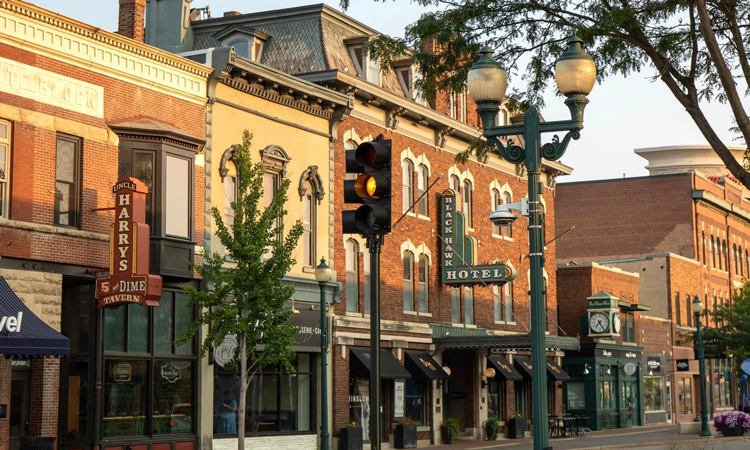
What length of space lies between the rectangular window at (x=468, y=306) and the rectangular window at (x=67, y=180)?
19.4 m

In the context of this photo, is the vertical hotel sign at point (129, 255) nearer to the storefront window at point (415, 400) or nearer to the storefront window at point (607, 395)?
the storefront window at point (415, 400)

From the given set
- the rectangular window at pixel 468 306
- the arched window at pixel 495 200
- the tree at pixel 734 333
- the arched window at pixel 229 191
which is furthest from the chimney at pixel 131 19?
the tree at pixel 734 333

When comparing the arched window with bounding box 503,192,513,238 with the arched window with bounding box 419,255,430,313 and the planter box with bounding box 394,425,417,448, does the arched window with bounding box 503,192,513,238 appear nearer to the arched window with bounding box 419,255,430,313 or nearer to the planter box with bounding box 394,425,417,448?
the arched window with bounding box 419,255,430,313

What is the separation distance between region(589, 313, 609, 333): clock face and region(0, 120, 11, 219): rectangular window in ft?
108

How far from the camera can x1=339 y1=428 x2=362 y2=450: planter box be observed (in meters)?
31.2

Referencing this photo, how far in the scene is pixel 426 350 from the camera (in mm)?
36906

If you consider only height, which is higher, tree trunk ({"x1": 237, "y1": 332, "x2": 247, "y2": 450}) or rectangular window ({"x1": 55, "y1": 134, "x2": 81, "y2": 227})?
rectangular window ({"x1": 55, "y1": 134, "x2": 81, "y2": 227})

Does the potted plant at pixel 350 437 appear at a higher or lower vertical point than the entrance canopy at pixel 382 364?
lower

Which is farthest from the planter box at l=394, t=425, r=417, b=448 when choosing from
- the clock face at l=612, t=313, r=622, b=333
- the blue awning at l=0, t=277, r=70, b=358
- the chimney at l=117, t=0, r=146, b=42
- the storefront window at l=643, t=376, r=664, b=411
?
the storefront window at l=643, t=376, r=664, b=411

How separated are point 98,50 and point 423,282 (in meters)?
16.3

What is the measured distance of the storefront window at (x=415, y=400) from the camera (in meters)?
36.2

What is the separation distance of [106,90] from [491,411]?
2200 cm

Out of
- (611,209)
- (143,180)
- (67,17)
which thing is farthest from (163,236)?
(611,209)

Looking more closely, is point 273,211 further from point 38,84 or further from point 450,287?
point 450,287
